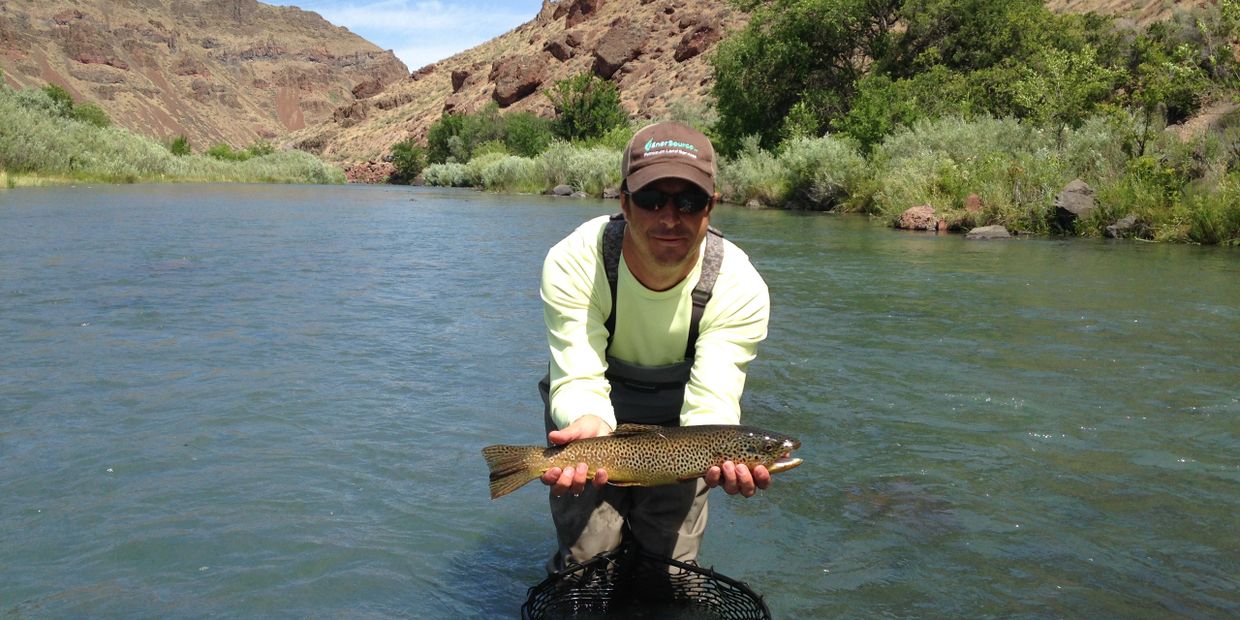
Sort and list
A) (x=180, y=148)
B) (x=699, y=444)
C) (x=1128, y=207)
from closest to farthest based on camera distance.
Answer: (x=699, y=444)
(x=1128, y=207)
(x=180, y=148)

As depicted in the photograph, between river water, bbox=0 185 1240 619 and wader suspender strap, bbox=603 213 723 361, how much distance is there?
57.7 inches

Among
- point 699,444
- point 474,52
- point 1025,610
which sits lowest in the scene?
point 1025,610

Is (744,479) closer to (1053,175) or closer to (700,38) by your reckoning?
(1053,175)

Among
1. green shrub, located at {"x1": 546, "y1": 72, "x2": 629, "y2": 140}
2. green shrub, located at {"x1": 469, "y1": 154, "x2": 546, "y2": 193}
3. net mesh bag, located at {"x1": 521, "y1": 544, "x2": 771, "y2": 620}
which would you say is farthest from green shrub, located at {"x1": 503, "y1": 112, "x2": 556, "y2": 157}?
net mesh bag, located at {"x1": 521, "y1": 544, "x2": 771, "y2": 620}

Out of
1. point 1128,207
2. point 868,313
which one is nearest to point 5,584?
point 868,313

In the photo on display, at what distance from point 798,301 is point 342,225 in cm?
1628

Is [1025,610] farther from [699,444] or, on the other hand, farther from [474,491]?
[474,491]

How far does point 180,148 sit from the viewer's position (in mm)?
90312

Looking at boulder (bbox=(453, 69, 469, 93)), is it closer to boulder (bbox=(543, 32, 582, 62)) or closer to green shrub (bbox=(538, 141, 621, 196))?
boulder (bbox=(543, 32, 582, 62))

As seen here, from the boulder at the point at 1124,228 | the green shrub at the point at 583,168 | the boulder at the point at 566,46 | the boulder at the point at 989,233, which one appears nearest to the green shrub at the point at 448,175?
the green shrub at the point at 583,168

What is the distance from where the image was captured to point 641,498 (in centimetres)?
374

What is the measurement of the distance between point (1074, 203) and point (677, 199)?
2090 centimetres

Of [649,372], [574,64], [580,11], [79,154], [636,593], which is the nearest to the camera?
[649,372]

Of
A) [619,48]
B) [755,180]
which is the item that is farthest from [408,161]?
[755,180]
